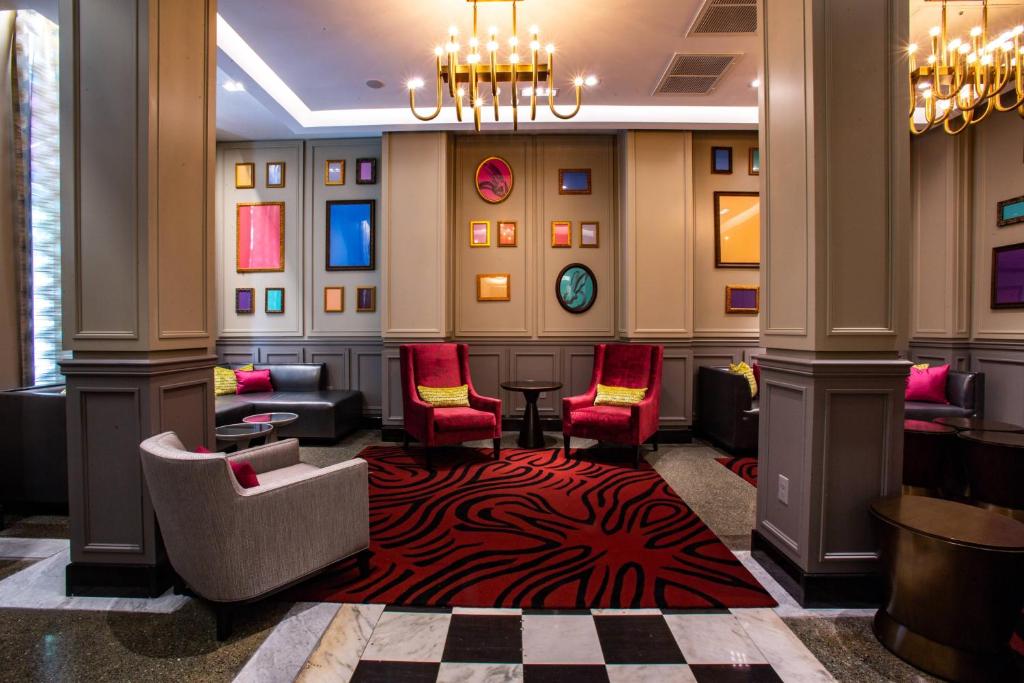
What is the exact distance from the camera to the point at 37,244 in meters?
3.64

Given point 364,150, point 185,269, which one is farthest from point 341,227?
point 185,269

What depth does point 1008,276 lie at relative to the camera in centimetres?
424

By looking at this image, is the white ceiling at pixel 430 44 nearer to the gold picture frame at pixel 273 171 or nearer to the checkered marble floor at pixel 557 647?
the gold picture frame at pixel 273 171

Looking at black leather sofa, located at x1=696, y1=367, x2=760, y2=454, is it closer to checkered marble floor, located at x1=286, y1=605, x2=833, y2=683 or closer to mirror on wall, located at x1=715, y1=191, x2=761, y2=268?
mirror on wall, located at x1=715, y1=191, x2=761, y2=268

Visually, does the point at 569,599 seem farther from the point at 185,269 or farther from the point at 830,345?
the point at 185,269

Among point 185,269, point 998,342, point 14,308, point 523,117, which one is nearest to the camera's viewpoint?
point 185,269

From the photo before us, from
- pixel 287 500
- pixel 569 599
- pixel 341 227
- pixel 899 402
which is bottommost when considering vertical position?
pixel 569 599

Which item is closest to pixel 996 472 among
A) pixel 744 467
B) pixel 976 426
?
pixel 976 426

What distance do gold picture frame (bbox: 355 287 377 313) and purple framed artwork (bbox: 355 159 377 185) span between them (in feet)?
4.08

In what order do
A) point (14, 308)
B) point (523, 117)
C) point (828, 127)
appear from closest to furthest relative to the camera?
1. point (828, 127)
2. point (14, 308)
3. point (523, 117)

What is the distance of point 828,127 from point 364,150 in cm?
480

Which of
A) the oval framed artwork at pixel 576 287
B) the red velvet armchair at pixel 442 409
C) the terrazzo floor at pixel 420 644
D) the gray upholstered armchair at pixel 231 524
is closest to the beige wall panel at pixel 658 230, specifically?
the oval framed artwork at pixel 576 287

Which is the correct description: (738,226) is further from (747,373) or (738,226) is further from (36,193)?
(36,193)

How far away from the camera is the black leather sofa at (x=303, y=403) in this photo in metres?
4.47
